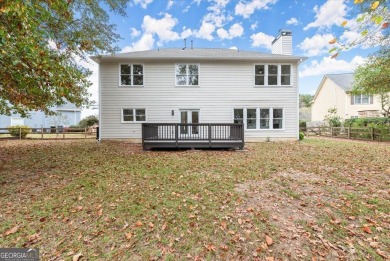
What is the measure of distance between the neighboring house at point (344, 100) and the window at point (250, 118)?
16309 millimetres

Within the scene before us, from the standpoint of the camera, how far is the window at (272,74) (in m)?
13.8

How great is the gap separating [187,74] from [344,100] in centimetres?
2235

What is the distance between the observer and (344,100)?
25.2 meters

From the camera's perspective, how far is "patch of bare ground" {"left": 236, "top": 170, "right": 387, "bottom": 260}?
110 inches

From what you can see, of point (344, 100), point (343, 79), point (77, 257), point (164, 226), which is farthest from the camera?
point (343, 79)

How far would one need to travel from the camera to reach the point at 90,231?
3268 mm

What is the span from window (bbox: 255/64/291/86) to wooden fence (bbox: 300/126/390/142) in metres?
7.30

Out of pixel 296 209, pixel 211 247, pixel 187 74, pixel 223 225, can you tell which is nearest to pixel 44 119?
pixel 187 74

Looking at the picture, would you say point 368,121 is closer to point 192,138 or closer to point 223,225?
point 192,138

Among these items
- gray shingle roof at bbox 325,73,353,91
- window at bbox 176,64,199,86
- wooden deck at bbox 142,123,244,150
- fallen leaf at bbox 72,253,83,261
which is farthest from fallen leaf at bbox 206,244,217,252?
gray shingle roof at bbox 325,73,353,91

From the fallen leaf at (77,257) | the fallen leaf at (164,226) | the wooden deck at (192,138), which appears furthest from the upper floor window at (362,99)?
the fallen leaf at (77,257)

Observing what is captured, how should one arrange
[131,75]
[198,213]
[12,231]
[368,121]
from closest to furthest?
[12,231] → [198,213] → [131,75] → [368,121]

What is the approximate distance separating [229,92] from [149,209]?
36.5 ft

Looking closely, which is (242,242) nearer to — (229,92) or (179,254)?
(179,254)
